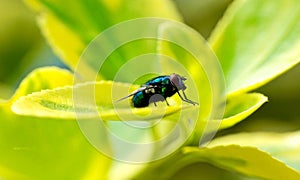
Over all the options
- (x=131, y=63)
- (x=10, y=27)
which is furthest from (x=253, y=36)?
(x=10, y=27)

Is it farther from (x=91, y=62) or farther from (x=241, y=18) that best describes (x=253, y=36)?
(x=91, y=62)

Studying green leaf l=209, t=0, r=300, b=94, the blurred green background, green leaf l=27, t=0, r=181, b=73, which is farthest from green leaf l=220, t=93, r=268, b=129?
the blurred green background

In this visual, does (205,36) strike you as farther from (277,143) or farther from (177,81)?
(177,81)

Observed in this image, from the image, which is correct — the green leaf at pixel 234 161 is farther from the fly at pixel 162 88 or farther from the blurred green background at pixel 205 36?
the blurred green background at pixel 205 36

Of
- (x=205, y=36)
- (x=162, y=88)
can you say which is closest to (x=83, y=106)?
(x=162, y=88)

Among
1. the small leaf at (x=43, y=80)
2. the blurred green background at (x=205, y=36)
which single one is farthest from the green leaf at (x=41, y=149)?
the blurred green background at (x=205, y=36)

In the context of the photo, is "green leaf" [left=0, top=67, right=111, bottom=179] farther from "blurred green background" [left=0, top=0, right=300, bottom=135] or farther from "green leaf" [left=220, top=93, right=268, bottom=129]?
"blurred green background" [left=0, top=0, right=300, bottom=135]
